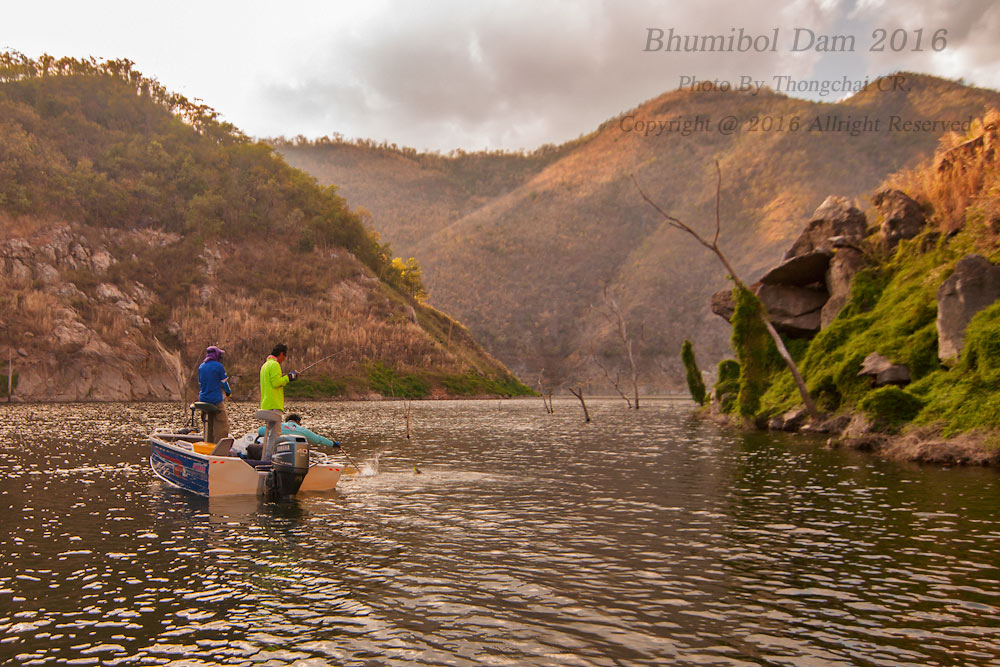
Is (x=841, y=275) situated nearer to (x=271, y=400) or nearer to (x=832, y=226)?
(x=832, y=226)

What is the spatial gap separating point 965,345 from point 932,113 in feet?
593

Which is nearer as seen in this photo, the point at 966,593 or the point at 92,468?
the point at 966,593

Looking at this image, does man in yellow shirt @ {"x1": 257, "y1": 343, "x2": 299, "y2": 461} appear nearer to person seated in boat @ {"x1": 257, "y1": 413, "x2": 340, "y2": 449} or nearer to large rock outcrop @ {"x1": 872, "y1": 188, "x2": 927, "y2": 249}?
person seated in boat @ {"x1": 257, "y1": 413, "x2": 340, "y2": 449}

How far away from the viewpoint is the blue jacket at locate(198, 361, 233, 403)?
66.4 feet

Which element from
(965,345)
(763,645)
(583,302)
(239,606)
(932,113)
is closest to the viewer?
(763,645)

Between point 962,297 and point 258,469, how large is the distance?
1027 inches

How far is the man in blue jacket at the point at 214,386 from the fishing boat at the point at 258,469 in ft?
4.60

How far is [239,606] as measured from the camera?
9.20m

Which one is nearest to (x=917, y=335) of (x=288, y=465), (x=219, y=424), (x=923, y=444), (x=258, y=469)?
(x=923, y=444)

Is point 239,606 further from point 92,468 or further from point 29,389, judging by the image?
point 29,389

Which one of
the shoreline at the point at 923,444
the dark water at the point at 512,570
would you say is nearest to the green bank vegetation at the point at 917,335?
the shoreline at the point at 923,444

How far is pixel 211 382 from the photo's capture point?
66.5 feet

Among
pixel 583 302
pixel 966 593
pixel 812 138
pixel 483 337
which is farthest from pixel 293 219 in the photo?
pixel 812 138

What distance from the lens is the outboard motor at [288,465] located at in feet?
56.9
